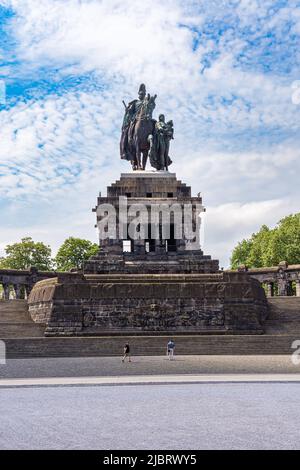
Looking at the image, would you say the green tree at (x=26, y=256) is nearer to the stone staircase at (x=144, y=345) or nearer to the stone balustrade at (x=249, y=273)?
the stone balustrade at (x=249, y=273)

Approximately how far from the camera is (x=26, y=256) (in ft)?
258

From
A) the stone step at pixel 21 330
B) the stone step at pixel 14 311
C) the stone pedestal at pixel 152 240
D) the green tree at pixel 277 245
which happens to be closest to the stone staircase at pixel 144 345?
the stone step at pixel 21 330

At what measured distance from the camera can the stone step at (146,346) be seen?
84.5 ft

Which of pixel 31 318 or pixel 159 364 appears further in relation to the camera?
pixel 31 318

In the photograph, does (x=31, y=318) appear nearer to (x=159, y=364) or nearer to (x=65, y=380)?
(x=159, y=364)

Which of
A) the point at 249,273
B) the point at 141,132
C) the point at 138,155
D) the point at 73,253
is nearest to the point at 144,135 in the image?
the point at 141,132

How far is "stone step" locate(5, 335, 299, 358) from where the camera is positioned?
84.5 feet

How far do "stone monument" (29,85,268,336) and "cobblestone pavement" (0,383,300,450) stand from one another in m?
12.8

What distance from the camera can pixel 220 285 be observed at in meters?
31.4

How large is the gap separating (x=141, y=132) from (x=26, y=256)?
38892 mm

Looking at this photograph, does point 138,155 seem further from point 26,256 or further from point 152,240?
point 26,256

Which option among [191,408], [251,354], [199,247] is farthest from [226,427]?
[199,247]

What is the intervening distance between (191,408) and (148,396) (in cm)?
242

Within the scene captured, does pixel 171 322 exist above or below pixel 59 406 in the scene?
above
